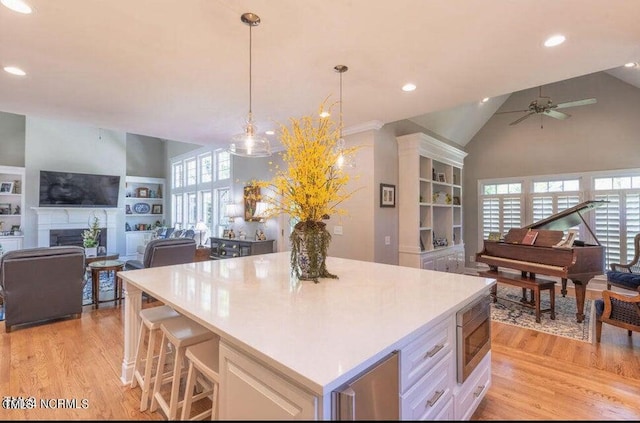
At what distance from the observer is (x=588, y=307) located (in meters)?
4.47

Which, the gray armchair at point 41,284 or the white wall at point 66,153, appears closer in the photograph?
the gray armchair at point 41,284

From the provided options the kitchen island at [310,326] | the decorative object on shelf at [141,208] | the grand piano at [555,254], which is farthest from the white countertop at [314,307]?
the decorative object on shelf at [141,208]

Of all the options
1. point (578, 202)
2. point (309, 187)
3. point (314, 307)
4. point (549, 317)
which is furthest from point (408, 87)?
point (578, 202)

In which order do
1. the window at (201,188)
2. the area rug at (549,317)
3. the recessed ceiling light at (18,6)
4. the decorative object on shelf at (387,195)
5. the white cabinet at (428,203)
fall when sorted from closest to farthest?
the recessed ceiling light at (18,6) < the area rug at (549,317) < the decorative object on shelf at (387,195) < the white cabinet at (428,203) < the window at (201,188)

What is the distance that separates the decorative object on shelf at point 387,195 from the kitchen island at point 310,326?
2448 millimetres

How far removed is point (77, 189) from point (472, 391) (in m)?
9.70

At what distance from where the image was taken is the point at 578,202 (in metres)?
5.63

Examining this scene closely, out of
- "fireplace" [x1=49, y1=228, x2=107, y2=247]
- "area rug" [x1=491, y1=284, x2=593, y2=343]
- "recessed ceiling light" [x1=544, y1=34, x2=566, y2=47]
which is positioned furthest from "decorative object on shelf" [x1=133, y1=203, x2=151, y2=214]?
"recessed ceiling light" [x1=544, y1=34, x2=566, y2=47]

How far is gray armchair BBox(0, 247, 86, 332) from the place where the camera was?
3.35 metres

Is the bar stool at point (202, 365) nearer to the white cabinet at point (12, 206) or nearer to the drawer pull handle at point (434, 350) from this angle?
the drawer pull handle at point (434, 350)

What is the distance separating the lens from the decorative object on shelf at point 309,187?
195 cm

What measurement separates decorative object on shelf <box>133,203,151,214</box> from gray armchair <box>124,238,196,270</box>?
693cm

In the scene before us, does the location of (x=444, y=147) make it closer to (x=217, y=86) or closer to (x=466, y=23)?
(x=466, y=23)

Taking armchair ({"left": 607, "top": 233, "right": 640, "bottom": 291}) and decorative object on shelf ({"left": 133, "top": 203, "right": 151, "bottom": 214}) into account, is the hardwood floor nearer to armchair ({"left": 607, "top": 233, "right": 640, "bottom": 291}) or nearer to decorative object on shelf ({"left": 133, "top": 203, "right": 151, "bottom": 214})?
armchair ({"left": 607, "top": 233, "right": 640, "bottom": 291})
